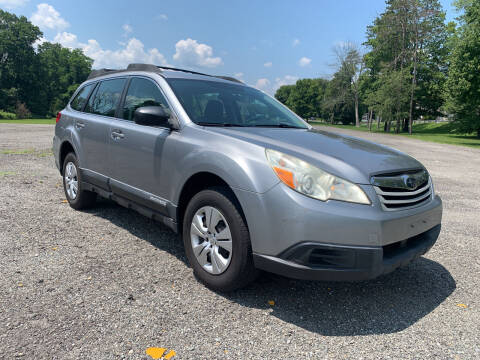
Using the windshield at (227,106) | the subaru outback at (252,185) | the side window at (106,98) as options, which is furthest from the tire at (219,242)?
the side window at (106,98)

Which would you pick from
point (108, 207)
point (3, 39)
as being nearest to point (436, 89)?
point (108, 207)

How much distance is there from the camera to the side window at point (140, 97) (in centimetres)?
381

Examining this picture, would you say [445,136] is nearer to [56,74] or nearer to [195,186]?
[195,186]

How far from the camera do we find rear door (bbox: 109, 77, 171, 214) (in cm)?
360

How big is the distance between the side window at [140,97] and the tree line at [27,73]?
5334 centimetres

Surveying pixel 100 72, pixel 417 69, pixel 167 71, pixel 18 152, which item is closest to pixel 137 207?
pixel 167 71

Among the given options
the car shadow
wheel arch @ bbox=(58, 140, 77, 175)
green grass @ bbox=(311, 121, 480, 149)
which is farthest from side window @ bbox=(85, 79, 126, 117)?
green grass @ bbox=(311, 121, 480, 149)

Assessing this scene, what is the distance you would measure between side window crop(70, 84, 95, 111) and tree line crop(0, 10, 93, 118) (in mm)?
51515

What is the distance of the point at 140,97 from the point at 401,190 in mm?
2856

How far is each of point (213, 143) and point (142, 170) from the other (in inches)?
41.4

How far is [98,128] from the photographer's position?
452 cm

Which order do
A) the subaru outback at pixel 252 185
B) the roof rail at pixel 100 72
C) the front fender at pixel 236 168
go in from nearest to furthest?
1. the subaru outback at pixel 252 185
2. the front fender at pixel 236 168
3. the roof rail at pixel 100 72

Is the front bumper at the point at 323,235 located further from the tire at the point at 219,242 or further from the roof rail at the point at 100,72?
the roof rail at the point at 100,72

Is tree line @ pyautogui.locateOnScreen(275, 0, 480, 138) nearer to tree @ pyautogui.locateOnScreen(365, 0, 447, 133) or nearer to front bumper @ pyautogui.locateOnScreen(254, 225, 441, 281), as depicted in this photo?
tree @ pyautogui.locateOnScreen(365, 0, 447, 133)
